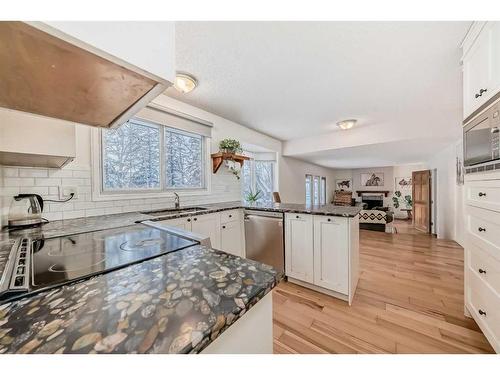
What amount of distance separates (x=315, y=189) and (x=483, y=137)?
20.1 feet

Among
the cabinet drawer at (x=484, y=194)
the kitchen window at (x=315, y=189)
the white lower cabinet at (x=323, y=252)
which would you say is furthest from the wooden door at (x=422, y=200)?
the cabinet drawer at (x=484, y=194)

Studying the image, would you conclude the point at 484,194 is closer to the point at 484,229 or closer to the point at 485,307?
the point at 484,229

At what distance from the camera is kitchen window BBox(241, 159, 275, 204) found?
4.14 m

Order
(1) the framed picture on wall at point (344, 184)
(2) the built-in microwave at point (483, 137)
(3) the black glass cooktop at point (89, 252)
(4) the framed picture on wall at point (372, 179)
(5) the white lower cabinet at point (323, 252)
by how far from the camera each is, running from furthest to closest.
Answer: (1) the framed picture on wall at point (344, 184) < (4) the framed picture on wall at point (372, 179) < (5) the white lower cabinet at point (323, 252) < (2) the built-in microwave at point (483, 137) < (3) the black glass cooktop at point (89, 252)

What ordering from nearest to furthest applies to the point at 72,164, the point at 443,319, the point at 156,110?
the point at 443,319 → the point at 72,164 → the point at 156,110

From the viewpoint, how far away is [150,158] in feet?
8.32

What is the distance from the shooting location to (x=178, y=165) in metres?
2.85

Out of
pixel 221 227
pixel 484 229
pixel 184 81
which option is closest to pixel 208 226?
pixel 221 227

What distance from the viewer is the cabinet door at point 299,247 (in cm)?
218

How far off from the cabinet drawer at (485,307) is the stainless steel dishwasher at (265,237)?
1.54 meters

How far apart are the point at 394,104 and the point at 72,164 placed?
12.5 feet

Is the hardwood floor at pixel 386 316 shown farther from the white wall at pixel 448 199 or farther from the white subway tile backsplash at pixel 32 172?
the white subway tile backsplash at pixel 32 172
